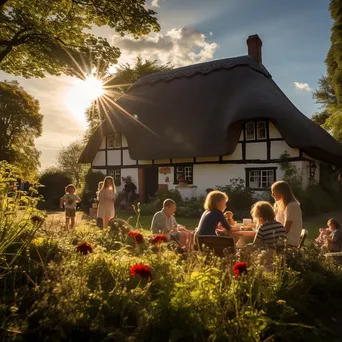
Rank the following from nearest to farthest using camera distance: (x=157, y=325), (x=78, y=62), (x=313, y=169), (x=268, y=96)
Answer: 1. (x=157, y=325)
2. (x=78, y=62)
3. (x=268, y=96)
4. (x=313, y=169)

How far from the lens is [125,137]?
836 inches

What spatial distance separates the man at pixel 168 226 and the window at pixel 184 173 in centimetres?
1252

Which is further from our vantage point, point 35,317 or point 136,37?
point 136,37

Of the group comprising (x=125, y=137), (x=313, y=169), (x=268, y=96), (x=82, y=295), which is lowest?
(x=82, y=295)

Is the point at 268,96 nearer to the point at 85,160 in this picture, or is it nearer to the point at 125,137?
the point at 125,137

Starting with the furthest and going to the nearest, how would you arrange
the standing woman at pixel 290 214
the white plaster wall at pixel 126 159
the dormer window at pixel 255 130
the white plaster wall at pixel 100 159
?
1. the white plaster wall at pixel 100 159
2. the white plaster wall at pixel 126 159
3. the dormer window at pixel 255 130
4. the standing woman at pixel 290 214

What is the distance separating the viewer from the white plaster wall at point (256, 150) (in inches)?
690

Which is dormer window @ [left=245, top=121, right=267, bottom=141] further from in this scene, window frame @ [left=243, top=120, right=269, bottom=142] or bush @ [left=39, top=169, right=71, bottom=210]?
bush @ [left=39, top=169, right=71, bottom=210]

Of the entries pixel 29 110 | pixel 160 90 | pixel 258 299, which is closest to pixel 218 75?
pixel 160 90

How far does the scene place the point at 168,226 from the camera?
6809mm

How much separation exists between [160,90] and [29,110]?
19.0 m

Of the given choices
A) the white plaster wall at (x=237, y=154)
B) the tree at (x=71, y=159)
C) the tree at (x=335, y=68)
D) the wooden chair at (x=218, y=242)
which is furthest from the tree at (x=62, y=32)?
the tree at (x=71, y=159)

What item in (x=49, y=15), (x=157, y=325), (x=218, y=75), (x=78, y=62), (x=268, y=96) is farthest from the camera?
(x=218, y=75)

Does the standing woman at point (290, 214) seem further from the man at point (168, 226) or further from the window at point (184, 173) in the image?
the window at point (184, 173)
